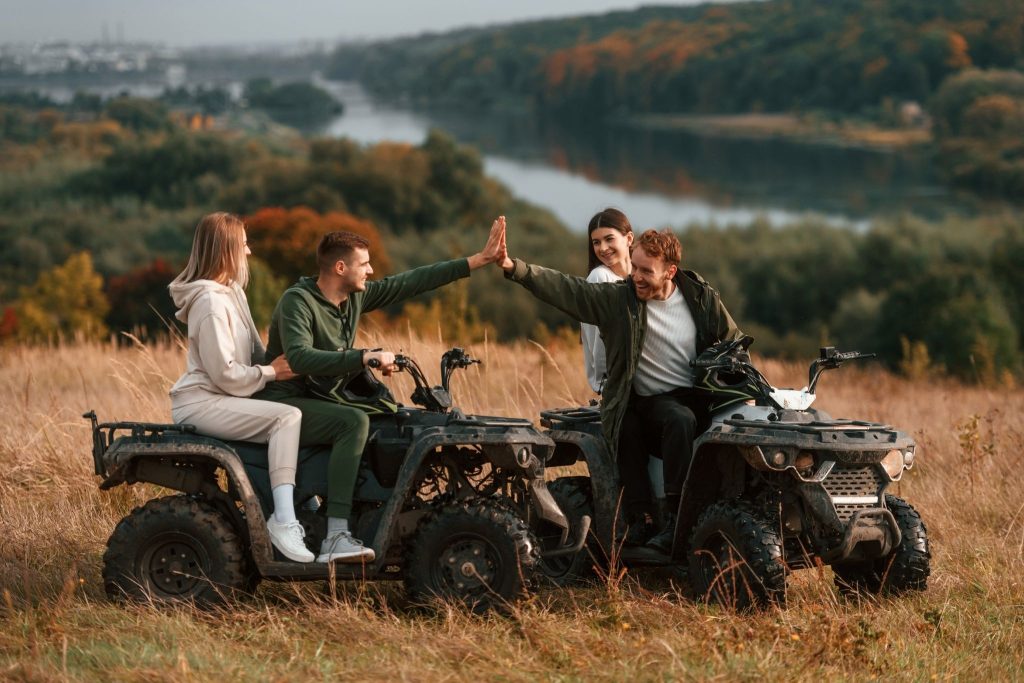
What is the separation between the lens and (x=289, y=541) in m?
5.77

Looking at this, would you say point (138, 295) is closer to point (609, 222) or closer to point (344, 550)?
point (609, 222)

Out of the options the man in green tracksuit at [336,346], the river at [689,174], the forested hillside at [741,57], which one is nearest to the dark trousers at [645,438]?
the man in green tracksuit at [336,346]

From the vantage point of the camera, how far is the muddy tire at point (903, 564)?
623 centimetres

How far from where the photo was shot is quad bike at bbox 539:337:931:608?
5.91 metres

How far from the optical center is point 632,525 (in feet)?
21.8

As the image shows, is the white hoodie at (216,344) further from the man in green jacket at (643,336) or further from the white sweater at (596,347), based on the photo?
the white sweater at (596,347)

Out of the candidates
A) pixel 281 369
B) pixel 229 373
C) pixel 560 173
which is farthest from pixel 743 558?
pixel 560 173

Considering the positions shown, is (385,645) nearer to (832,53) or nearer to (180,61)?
(832,53)

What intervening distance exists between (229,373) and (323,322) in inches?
18.3

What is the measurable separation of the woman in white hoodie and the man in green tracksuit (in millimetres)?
115

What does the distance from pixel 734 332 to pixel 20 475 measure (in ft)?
15.1

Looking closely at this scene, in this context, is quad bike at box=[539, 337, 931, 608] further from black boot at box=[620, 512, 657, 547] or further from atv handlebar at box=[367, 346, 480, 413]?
atv handlebar at box=[367, 346, 480, 413]

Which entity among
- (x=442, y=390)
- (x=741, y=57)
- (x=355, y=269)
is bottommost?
(x=442, y=390)

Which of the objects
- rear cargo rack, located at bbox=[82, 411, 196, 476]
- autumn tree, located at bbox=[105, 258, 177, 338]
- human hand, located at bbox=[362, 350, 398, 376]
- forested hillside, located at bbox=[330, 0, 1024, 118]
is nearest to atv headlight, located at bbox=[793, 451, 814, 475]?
human hand, located at bbox=[362, 350, 398, 376]
